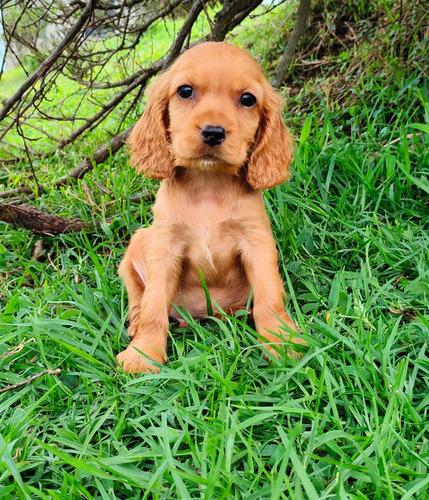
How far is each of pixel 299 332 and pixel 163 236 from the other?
807 millimetres

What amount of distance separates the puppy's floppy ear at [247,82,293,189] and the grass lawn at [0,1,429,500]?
1.95 feet

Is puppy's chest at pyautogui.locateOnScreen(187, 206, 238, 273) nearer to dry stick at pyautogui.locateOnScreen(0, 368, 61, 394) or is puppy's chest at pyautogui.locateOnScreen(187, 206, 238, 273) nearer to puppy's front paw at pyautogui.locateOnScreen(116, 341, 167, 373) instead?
puppy's front paw at pyautogui.locateOnScreen(116, 341, 167, 373)

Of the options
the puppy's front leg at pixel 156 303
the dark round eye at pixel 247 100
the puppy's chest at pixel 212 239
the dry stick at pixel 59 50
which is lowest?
the puppy's front leg at pixel 156 303

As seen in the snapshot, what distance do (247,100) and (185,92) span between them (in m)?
0.29

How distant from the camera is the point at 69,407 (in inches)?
81.1

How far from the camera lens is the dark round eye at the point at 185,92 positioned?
2.39m

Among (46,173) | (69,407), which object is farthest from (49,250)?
(69,407)

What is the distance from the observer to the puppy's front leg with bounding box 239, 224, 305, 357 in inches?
95.3

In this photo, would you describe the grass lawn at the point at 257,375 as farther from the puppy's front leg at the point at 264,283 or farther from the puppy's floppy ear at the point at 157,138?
the puppy's floppy ear at the point at 157,138

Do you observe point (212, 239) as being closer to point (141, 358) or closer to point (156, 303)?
point (156, 303)

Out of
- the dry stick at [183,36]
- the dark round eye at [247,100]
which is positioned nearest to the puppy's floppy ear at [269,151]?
the dark round eye at [247,100]

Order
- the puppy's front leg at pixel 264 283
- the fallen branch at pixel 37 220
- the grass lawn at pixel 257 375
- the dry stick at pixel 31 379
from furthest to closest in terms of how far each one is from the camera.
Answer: the fallen branch at pixel 37 220 < the puppy's front leg at pixel 264 283 < the dry stick at pixel 31 379 < the grass lawn at pixel 257 375

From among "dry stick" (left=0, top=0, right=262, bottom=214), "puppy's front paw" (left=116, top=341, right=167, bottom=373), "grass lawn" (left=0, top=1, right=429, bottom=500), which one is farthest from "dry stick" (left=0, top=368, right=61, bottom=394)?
"dry stick" (left=0, top=0, right=262, bottom=214)

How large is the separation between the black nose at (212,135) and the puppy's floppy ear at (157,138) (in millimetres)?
420
